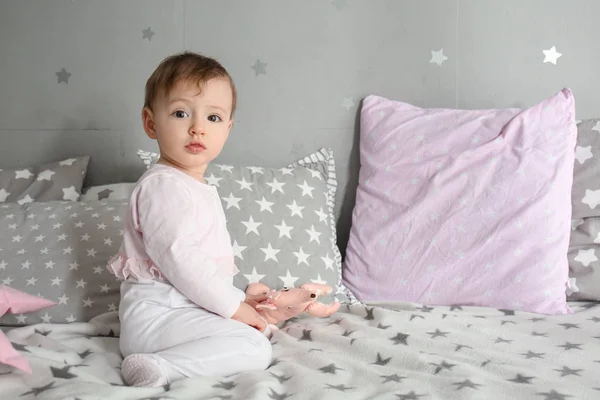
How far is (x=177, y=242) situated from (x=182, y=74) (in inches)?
13.6

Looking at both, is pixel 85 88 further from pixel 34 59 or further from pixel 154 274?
pixel 154 274

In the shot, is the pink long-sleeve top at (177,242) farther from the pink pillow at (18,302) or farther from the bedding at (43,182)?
the bedding at (43,182)

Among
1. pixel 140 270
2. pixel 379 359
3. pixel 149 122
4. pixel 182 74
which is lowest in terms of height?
pixel 379 359

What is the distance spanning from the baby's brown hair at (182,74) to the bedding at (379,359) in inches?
20.4

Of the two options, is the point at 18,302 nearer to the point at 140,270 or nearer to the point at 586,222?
the point at 140,270

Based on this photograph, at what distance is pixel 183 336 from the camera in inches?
50.6

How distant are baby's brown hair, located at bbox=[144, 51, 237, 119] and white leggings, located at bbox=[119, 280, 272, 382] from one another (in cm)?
39

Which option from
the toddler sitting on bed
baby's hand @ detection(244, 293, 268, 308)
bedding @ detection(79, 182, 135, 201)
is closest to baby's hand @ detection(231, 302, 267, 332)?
the toddler sitting on bed

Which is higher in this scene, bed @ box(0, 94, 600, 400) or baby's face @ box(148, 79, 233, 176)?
baby's face @ box(148, 79, 233, 176)

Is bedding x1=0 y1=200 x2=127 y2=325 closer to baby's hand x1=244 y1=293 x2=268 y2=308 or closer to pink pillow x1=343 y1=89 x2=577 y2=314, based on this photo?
baby's hand x1=244 y1=293 x2=268 y2=308

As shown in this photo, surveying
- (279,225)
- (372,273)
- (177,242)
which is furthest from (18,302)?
(372,273)

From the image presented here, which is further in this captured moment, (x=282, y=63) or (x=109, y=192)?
(x=282, y=63)

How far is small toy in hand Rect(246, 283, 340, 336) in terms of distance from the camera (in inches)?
59.3

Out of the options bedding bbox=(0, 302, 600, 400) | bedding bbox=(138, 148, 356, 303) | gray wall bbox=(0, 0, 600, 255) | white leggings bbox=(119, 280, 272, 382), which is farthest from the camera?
gray wall bbox=(0, 0, 600, 255)
